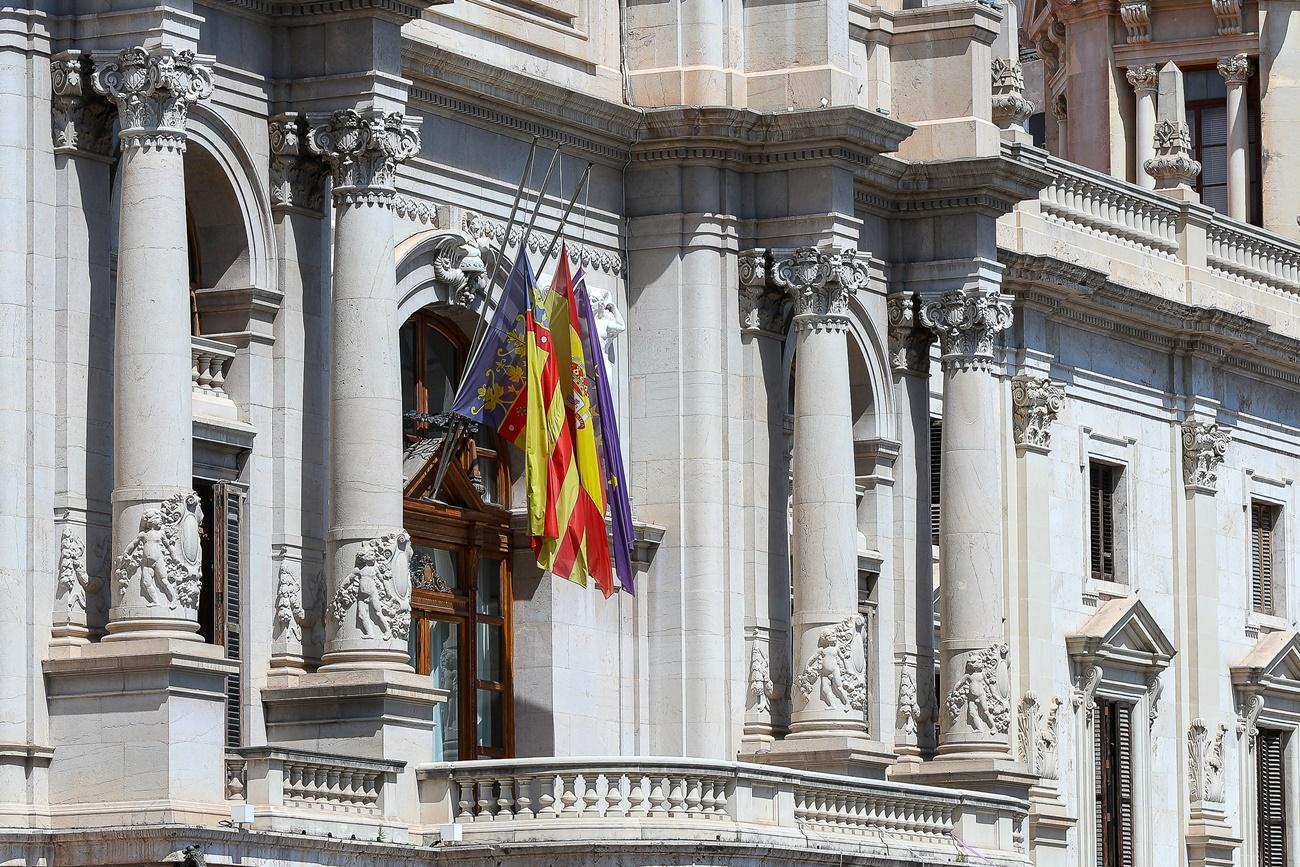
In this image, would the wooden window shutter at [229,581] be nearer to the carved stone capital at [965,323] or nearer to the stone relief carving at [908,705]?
the stone relief carving at [908,705]

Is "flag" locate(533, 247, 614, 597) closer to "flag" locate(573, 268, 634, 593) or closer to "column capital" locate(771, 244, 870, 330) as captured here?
"flag" locate(573, 268, 634, 593)

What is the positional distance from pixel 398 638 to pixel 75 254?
194 inches

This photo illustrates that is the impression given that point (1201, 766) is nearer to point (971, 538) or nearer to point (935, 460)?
point (935, 460)

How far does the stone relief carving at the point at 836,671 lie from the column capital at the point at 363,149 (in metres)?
8.04

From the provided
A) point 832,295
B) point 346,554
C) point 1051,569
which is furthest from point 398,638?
point 1051,569

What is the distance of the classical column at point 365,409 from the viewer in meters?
38.7

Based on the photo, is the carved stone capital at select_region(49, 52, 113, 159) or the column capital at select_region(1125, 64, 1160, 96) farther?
the column capital at select_region(1125, 64, 1160, 96)

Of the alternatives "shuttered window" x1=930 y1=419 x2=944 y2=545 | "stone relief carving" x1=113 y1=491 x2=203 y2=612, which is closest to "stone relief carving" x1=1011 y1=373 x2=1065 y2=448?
"shuttered window" x1=930 y1=419 x2=944 y2=545

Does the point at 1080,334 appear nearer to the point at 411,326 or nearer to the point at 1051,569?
the point at 1051,569

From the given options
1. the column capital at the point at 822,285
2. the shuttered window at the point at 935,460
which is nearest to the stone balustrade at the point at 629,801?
the column capital at the point at 822,285

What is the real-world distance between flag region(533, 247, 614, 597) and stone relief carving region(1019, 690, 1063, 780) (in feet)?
37.4

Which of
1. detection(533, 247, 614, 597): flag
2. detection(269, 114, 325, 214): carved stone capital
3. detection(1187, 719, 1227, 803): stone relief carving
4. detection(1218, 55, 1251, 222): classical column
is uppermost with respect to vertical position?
detection(1218, 55, 1251, 222): classical column

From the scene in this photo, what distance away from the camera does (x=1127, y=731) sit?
2196 inches

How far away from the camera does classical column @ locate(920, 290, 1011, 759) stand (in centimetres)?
4797
